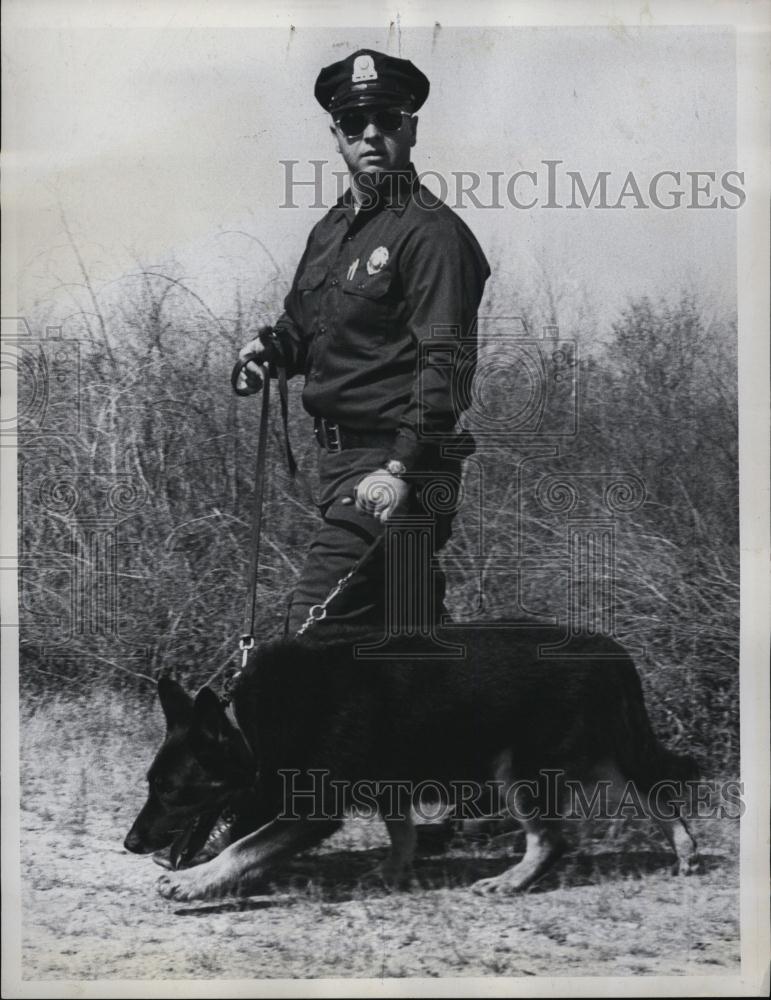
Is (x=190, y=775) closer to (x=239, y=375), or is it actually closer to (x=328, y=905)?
(x=328, y=905)

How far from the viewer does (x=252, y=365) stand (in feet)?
13.1

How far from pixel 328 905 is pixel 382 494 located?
1303mm

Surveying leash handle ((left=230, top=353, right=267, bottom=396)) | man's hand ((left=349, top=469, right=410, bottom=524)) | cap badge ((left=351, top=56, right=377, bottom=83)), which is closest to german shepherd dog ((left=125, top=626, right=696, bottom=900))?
man's hand ((left=349, top=469, right=410, bottom=524))

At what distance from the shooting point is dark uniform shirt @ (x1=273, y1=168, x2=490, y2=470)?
3.84m

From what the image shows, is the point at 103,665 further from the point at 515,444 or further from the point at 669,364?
the point at 669,364

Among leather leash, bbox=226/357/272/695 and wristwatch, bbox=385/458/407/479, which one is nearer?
wristwatch, bbox=385/458/407/479

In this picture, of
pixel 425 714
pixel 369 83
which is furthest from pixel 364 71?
pixel 425 714

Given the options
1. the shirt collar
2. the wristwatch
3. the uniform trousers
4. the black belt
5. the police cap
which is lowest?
the uniform trousers

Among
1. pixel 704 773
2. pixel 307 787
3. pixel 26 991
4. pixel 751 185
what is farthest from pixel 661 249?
pixel 26 991

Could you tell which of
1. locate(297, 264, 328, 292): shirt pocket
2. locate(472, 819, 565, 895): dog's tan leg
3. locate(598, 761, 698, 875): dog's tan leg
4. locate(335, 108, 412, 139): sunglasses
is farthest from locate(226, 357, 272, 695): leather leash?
locate(598, 761, 698, 875): dog's tan leg

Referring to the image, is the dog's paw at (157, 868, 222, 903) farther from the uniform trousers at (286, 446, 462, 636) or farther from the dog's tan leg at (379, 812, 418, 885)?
the uniform trousers at (286, 446, 462, 636)

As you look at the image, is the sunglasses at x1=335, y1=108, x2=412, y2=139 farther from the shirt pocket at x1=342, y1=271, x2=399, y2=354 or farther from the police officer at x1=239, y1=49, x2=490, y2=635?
the shirt pocket at x1=342, y1=271, x2=399, y2=354

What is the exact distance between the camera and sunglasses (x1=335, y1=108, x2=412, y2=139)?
393cm

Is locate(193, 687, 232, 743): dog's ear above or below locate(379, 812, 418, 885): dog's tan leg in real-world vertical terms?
above
